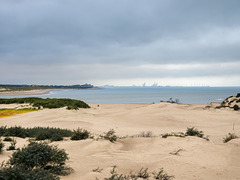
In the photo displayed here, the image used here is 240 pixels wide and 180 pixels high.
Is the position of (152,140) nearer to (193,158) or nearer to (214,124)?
(193,158)

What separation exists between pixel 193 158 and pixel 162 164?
56.1 inches

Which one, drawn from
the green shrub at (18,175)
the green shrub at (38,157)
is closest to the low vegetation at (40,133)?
the green shrub at (38,157)

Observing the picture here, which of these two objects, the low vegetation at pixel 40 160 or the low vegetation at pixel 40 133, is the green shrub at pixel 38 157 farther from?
the low vegetation at pixel 40 133

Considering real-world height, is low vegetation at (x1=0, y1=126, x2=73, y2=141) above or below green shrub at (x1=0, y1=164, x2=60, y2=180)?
below

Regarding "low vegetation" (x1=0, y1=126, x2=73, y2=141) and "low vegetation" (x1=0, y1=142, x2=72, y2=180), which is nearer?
"low vegetation" (x1=0, y1=142, x2=72, y2=180)

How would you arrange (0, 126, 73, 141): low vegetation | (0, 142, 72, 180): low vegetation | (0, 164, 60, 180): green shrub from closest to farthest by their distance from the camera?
(0, 164, 60, 180): green shrub → (0, 142, 72, 180): low vegetation → (0, 126, 73, 141): low vegetation

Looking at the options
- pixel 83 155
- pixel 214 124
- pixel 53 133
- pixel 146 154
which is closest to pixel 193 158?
pixel 146 154

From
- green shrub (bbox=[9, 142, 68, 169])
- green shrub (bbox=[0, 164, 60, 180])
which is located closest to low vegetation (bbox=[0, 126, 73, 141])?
green shrub (bbox=[9, 142, 68, 169])

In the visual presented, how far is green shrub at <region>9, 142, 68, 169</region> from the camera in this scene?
5.69 metres

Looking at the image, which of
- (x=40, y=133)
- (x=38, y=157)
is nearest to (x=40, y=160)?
(x=38, y=157)

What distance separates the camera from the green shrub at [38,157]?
5.69 meters

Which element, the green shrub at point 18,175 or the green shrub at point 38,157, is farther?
the green shrub at point 38,157

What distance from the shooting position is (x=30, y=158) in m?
5.74

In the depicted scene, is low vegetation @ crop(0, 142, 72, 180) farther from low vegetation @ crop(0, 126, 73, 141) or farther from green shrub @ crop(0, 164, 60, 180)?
low vegetation @ crop(0, 126, 73, 141)
